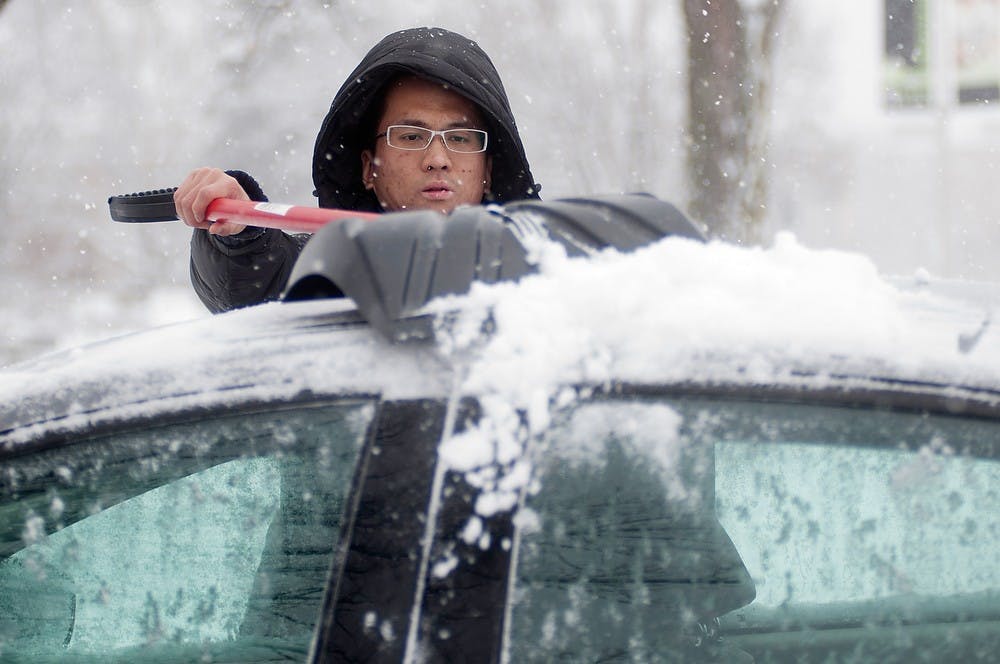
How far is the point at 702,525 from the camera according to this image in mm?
1226

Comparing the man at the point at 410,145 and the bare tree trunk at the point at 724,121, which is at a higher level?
the bare tree trunk at the point at 724,121

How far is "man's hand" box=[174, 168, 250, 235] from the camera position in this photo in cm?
215

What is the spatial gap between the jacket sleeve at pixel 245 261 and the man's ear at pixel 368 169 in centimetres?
47

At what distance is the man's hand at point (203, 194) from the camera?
2154 millimetres

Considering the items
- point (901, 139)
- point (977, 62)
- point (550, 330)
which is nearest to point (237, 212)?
point (550, 330)

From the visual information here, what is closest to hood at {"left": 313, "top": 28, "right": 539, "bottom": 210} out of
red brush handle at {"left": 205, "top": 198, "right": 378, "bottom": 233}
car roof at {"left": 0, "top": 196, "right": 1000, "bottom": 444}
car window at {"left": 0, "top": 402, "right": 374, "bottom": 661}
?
red brush handle at {"left": 205, "top": 198, "right": 378, "bottom": 233}

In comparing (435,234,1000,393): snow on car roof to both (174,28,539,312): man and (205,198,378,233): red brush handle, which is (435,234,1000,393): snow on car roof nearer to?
(205,198,378,233): red brush handle

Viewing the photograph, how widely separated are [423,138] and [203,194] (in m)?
0.86

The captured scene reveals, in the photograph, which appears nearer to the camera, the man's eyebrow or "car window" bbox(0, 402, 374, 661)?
"car window" bbox(0, 402, 374, 661)

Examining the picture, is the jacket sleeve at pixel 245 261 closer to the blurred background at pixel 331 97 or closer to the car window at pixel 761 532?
the car window at pixel 761 532

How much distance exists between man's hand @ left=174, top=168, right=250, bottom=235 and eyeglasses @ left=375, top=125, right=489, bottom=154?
0.74 metres

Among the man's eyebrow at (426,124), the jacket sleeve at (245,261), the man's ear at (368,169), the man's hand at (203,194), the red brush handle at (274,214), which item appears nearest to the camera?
the red brush handle at (274,214)

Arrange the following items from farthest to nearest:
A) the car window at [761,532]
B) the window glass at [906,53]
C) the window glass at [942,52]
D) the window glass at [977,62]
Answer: the window glass at [977,62], the window glass at [942,52], the window glass at [906,53], the car window at [761,532]

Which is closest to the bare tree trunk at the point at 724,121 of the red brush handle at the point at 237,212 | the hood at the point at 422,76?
the hood at the point at 422,76
